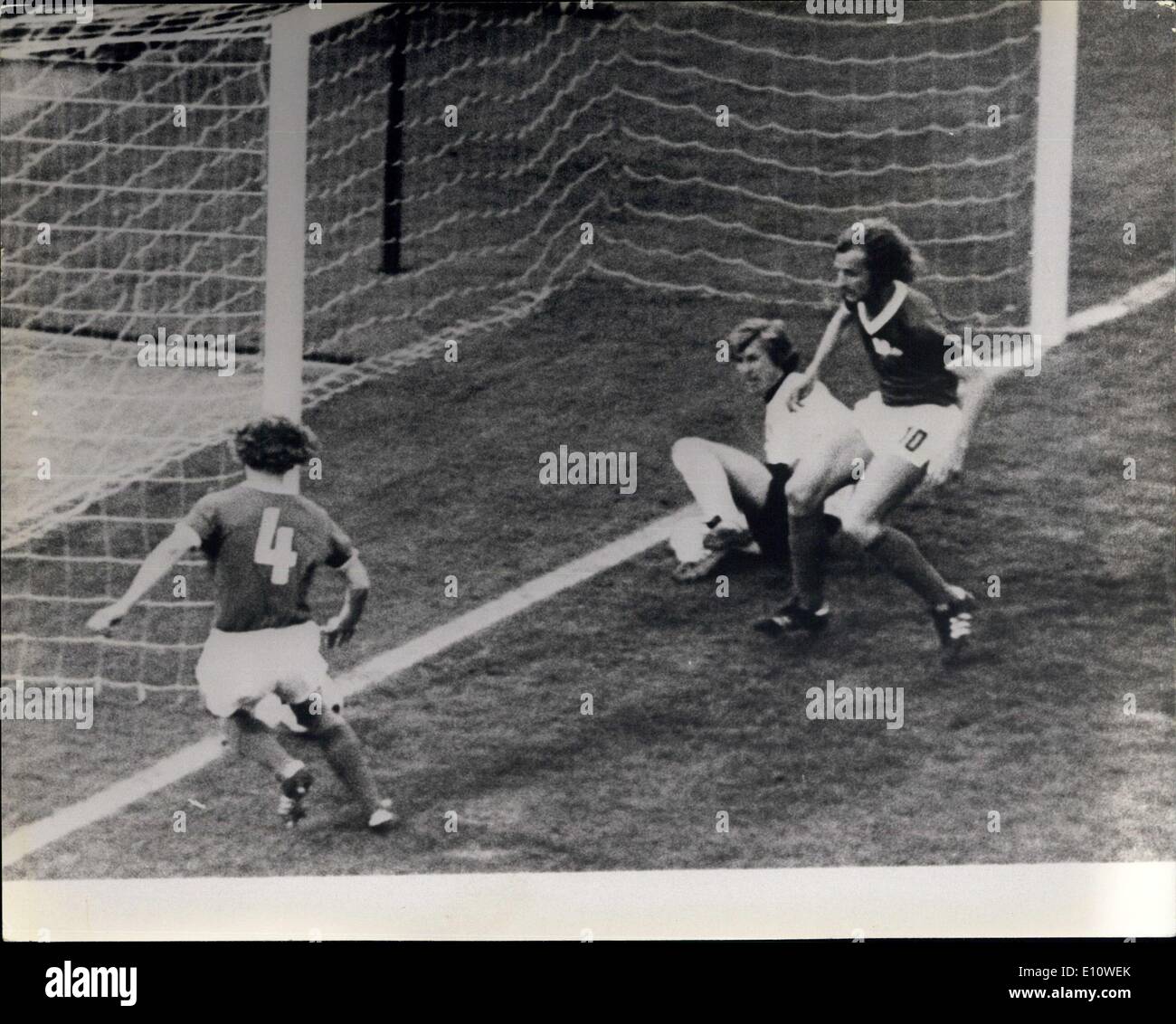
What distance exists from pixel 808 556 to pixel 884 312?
520 mm

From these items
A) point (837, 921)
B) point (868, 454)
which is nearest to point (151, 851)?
point (837, 921)

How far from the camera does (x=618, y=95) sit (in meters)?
2.87

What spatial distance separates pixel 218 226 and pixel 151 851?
1.26 meters

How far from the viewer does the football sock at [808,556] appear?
2.87m

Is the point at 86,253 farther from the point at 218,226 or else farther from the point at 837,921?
the point at 837,921

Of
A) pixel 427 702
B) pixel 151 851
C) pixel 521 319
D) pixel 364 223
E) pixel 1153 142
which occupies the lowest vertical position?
pixel 151 851

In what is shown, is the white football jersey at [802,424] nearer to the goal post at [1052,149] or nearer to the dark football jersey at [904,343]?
the dark football jersey at [904,343]

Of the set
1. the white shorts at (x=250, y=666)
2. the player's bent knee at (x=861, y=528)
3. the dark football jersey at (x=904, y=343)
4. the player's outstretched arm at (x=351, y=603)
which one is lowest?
the white shorts at (x=250, y=666)

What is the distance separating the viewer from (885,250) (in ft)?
9.48

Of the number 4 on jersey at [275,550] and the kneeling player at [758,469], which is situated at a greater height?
the kneeling player at [758,469]

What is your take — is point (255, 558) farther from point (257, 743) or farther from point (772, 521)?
point (772, 521)

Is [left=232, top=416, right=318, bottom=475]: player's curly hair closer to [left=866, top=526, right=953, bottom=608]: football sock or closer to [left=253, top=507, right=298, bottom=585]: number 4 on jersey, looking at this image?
[left=253, top=507, right=298, bottom=585]: number 4 on jersey

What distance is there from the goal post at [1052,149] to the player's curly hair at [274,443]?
1501mm

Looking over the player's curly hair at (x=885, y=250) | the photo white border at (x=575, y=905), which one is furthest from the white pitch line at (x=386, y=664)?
the player's curly hair at (x=885, y=250)
